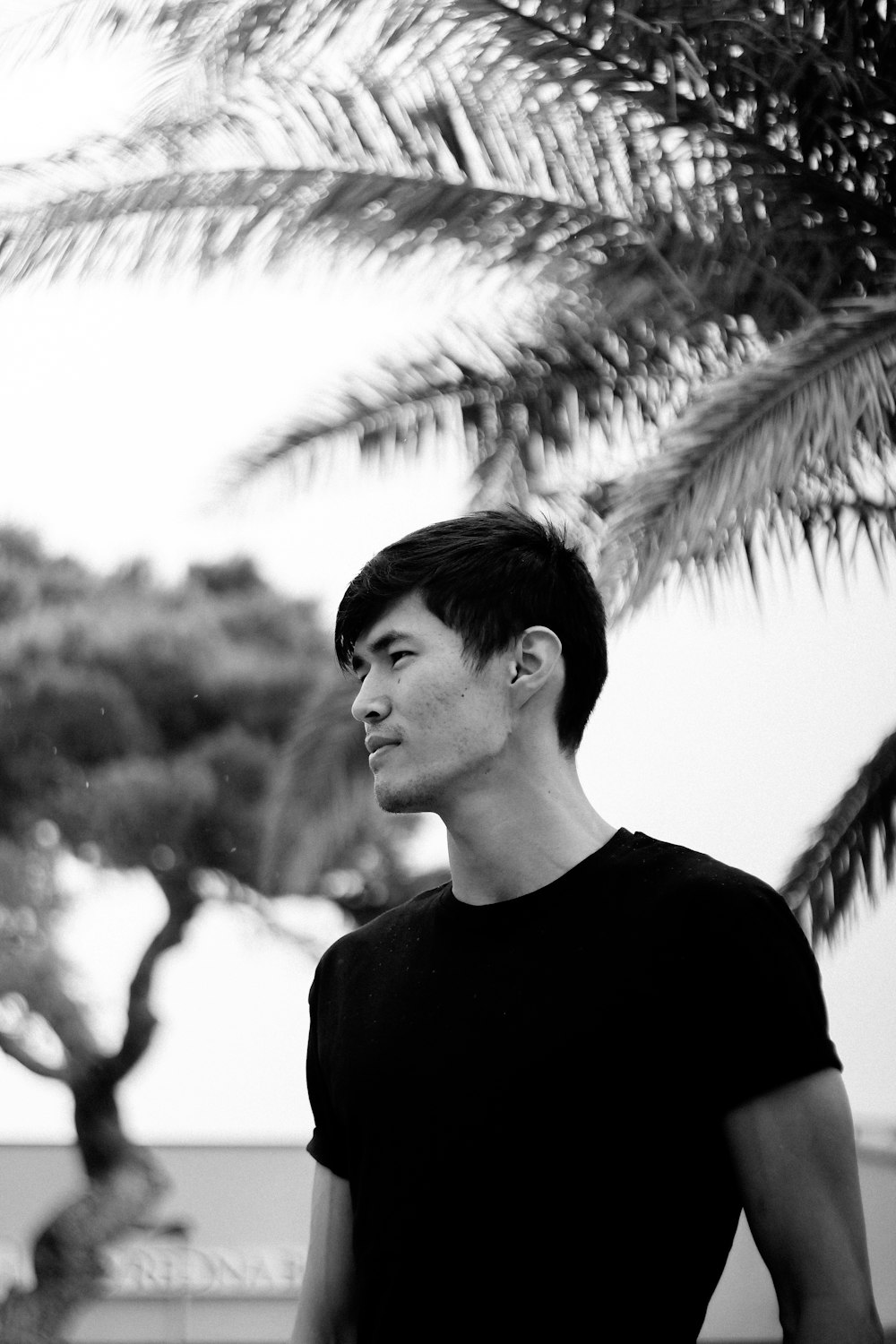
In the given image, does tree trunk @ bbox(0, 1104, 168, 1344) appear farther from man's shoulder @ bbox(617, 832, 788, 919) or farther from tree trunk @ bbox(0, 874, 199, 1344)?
man's shoulder @ bbox(617, 832, 788, 919)

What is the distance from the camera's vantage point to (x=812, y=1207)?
1.38m

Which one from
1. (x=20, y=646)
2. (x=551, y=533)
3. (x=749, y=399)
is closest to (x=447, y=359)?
(x=749, y=399)

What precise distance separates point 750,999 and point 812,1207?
19 cm

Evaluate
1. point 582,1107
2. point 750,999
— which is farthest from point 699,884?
point 582,1107

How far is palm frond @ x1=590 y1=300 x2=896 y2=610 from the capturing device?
4.12m

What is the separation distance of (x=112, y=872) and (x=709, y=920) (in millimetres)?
12899

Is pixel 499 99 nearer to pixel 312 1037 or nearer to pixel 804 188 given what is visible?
pixel 804 188

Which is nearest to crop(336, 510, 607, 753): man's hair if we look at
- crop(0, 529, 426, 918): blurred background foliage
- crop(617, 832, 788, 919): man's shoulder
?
crop(617, 832, 788, 919): man's shoulder

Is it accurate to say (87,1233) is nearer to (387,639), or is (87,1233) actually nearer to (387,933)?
(387,933)

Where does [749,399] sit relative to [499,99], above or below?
below

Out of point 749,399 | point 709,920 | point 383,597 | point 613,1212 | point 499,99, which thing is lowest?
point 613,1212

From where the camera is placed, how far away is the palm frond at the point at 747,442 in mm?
4121

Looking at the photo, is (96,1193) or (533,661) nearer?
(533,661)

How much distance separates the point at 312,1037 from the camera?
5.66 ft
